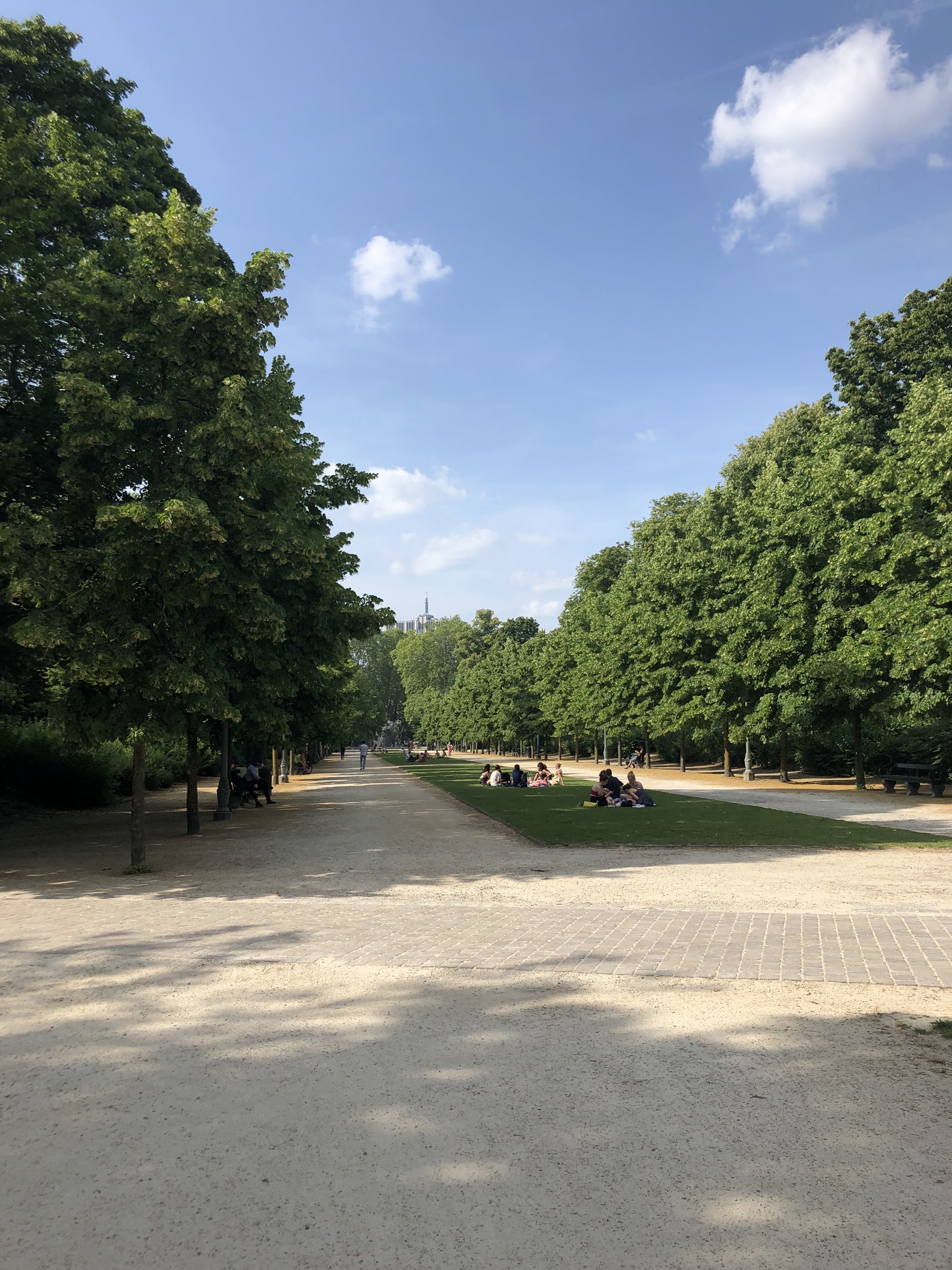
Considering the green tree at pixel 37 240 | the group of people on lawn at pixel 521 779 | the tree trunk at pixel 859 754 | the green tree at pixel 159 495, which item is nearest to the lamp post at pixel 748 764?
the tree trunk at pixel 859 754

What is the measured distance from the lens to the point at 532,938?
26.0 feet

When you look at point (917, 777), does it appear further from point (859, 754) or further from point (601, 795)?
point (601, 795)

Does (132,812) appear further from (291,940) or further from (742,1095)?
(742,1095)

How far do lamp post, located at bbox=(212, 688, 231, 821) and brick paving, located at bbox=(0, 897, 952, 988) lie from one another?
35.7 ft

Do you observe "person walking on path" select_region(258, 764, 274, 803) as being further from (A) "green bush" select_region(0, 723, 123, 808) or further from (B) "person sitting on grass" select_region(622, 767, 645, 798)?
(B) "person sitting on grass" select_region(622, 767, 645, 798)

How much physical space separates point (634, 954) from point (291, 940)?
3.22m

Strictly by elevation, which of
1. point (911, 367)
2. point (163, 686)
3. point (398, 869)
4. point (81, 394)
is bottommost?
point (398, 869)

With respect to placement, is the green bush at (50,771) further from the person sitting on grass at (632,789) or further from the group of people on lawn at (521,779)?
the group of people on lawn at (521,779)

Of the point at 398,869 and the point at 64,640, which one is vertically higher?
the point at 64,640

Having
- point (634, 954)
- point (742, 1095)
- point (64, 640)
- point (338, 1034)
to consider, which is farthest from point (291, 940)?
point (64, 640)

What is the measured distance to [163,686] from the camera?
1193 cm

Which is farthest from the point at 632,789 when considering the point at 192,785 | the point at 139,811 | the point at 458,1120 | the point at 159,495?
the point at 458,1120

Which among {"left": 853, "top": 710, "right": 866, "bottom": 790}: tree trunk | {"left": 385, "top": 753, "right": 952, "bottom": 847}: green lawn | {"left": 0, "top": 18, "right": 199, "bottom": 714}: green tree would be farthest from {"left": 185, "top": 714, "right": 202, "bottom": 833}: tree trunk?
{"left": 853, "top": 710, "right": 866, "bottom": 790}: tree trunk

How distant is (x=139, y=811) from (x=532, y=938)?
7231mm
